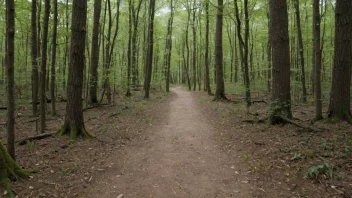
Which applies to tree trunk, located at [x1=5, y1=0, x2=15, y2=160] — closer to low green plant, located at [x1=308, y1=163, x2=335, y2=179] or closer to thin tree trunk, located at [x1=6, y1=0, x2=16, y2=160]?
thin tree trunk, located at [x1=6, y1=0, x2=16, y2=160]

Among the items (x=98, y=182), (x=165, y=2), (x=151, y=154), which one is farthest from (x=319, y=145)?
(x=165, y=2)

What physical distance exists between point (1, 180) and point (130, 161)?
8.40 feet

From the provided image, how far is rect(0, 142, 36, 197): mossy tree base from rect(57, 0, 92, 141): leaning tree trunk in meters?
2.31

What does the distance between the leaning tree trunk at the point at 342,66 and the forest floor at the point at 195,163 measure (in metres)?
0.64

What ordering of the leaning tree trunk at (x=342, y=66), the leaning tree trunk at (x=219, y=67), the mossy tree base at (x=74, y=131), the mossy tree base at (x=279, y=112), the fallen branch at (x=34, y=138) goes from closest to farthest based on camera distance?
the fallen branch at (x=34, y=138)
the leaning tree trunk at (x=342, y=66)
the mossy tree base at (x=74, y=131)
the mossy tree base at (x=279, y=112)
the leaning tree trunk at (x=219, y=67)

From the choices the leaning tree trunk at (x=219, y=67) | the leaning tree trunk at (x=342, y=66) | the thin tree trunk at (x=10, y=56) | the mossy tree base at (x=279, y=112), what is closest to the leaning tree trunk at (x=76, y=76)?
the thin tree trunk at (x=10, y=56)

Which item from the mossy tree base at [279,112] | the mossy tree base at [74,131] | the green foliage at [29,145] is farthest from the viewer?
the mossy tree base at [279,112]

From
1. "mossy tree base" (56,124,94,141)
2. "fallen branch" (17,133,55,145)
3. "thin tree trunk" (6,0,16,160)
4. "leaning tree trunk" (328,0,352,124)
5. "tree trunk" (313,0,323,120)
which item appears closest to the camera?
"thin tree trunk" (6,0,16,160)

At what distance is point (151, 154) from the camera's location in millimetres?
5867

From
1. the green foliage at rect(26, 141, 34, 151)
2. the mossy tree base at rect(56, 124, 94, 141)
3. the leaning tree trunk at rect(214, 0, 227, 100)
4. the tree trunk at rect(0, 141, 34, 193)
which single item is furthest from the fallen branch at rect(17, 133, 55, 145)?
the leaning tree trunk at rect(214, 0, 227, 100)

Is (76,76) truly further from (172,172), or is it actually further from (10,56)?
(172,172)

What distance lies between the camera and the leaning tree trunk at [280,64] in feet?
24.6

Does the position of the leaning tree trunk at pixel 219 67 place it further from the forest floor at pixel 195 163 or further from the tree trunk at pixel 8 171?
the tree trunk at pixel 8 171

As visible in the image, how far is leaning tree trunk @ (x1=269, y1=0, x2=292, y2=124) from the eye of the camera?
296 inches
